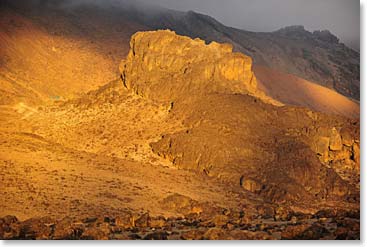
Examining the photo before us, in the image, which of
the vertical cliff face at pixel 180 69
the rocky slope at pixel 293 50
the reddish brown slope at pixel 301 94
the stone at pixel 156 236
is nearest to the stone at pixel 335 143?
the vertical cliff face at pixel 180 69

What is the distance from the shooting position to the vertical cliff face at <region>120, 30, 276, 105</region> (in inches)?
723

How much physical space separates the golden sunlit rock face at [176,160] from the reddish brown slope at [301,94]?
1659 cm

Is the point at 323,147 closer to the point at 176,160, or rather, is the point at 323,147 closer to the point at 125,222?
the point at 176,160

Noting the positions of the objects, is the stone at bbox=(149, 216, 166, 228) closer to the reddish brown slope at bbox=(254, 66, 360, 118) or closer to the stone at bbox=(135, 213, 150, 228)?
the stone at bbox=(135, 213, 150, 228)

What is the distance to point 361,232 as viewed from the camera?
28.9 feet

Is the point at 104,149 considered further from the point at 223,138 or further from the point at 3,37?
the point at 3,37

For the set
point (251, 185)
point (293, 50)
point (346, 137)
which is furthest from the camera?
point (293, 50)

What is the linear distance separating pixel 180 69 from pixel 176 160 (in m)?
4.05

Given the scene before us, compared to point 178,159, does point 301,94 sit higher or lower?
higher

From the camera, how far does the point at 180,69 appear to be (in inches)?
752

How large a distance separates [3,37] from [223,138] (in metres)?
16.9

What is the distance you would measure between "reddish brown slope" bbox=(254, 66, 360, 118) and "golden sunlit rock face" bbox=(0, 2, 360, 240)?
54.4 ft

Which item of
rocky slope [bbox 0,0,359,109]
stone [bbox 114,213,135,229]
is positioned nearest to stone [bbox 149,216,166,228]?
stone [bbox 114,213,135,229]

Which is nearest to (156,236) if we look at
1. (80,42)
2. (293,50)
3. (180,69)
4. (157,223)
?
(157,223)
